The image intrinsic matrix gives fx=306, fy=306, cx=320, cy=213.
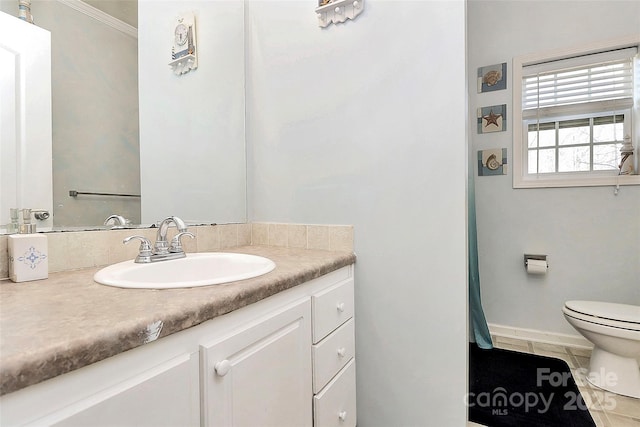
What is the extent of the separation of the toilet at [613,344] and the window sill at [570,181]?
0.77 metres

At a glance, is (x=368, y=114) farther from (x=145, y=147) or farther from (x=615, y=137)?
(x=615, y=137)

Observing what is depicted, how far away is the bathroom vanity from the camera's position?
0.41 m

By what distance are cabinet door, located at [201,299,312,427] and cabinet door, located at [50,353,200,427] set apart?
36mm

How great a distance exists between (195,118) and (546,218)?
2.31m

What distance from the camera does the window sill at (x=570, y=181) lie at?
6.26 ft

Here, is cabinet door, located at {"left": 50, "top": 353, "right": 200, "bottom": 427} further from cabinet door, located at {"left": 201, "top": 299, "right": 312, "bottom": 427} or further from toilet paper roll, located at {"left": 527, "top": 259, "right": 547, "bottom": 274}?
toilet paper roll, located at {"left": 527, "top": 259, "right": 547, "bottom": 274}

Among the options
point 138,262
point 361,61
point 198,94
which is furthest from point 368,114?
point 138,262

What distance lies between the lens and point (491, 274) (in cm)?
231

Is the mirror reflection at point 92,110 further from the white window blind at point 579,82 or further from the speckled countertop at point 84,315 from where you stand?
the white window blind at point 579,82

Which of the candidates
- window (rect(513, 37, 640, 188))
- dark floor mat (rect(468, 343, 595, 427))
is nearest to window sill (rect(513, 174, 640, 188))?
window (rect(513, 37, 640, 188))

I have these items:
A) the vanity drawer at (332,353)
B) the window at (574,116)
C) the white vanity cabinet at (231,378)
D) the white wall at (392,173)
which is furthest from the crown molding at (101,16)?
the window at (574,116)

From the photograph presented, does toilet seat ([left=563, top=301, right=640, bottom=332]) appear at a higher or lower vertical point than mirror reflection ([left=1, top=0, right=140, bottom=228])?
lower

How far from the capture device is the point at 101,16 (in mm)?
1046

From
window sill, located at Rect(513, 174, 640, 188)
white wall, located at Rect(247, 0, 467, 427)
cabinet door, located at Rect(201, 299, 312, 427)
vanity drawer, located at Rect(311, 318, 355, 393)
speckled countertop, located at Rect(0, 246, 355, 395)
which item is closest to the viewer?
speckled countertop, located at Rect(0, 246, 355, 395)
